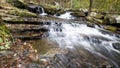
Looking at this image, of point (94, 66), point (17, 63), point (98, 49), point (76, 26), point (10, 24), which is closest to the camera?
point (17, 63)

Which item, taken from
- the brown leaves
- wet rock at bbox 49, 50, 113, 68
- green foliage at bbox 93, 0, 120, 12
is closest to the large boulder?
wet rock at bbox 49, 50, 113, 68

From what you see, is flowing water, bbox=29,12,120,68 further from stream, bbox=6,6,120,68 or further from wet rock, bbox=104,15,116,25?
wet rock, bbox=104,15,116,25

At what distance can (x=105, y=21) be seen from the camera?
538 inches

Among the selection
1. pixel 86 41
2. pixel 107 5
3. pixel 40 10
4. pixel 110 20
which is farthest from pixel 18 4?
pixel 107 5

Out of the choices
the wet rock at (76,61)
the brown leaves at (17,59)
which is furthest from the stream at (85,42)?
the brown leaves at (17,59)

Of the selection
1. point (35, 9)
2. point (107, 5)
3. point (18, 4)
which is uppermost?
point (18, 4)

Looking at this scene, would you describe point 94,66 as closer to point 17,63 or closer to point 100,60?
point 100,60

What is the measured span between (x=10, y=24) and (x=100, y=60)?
5.79m

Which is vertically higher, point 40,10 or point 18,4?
point 18,4

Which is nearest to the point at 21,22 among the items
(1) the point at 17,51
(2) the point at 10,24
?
(2) the point at 10,24

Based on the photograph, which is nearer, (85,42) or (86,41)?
(85,42)

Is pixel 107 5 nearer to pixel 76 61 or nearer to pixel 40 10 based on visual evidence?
pixel 40 10

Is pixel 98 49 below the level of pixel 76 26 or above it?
below

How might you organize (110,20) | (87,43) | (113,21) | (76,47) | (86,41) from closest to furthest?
1. (76,47)
2. (87,43)
3. (86,41)
4. (113,21)
5. (110,20)
